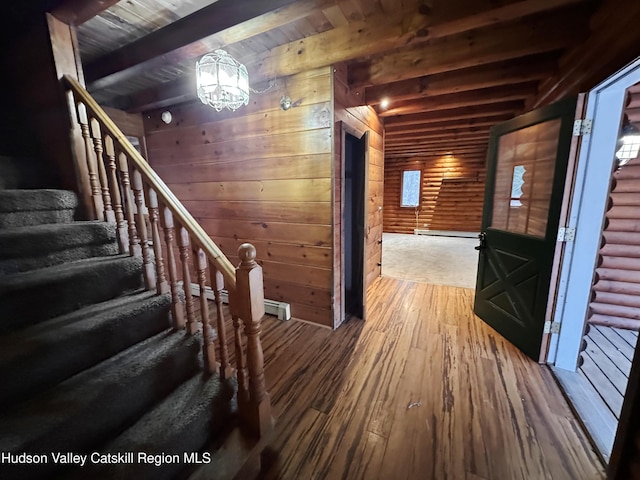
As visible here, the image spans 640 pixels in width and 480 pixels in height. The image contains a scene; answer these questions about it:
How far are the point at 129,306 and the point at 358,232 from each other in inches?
85.4

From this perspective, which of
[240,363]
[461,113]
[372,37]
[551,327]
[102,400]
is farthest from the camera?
[461,113]

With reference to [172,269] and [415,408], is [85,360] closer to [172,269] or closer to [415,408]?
[172,269]

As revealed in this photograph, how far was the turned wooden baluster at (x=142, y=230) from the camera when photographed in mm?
1485

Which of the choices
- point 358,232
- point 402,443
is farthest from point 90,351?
point 358,232

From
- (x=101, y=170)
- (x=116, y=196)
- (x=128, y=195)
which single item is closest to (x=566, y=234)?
(x=128, y=195)

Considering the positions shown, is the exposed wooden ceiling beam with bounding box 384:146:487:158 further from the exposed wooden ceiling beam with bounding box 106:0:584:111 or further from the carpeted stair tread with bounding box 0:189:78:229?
the carpeted stair tread with bounding box 0:189:78:229

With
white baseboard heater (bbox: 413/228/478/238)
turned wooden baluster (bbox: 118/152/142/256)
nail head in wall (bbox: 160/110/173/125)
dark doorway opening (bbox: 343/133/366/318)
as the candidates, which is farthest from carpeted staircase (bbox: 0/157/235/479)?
white baseboard heater (bbox: 413/228/478/238)

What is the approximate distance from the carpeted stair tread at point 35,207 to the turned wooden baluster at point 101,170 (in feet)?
0.59

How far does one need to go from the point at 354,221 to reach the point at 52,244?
259 centimetres

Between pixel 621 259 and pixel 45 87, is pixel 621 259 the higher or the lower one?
the lower one

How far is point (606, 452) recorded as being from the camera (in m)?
1.35

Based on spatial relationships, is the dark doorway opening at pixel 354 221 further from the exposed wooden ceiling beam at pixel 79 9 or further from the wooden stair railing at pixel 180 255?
the exposed wooden ceiling beam at pixel 79 9

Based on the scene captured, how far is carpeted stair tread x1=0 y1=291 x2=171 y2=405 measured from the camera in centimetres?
99

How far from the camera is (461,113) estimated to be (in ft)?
12.6
